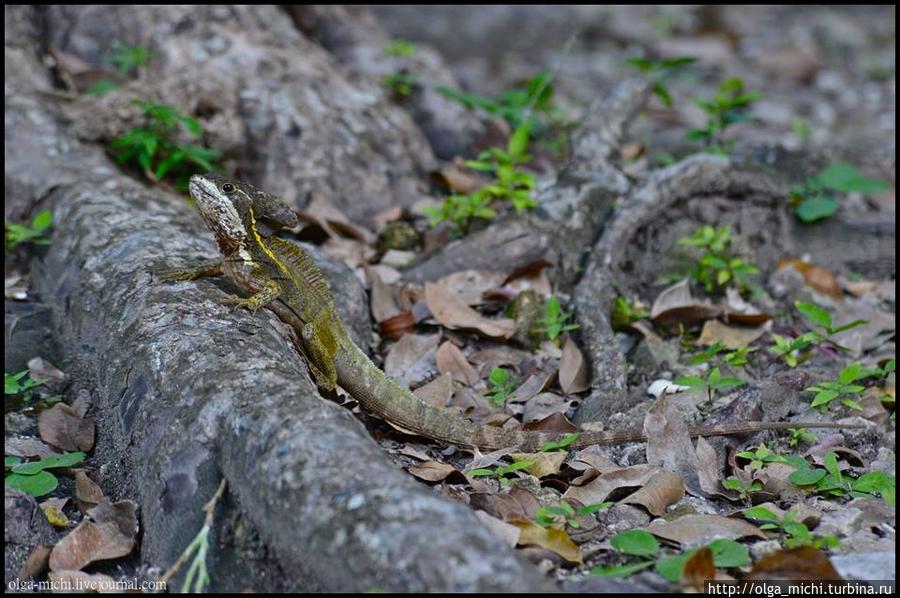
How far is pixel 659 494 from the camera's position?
4.09 m

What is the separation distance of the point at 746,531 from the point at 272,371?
1918 mm

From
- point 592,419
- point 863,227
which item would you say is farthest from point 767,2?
point 592,419

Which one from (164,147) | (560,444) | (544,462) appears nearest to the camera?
(544,462)

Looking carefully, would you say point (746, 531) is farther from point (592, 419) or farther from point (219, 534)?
point (219, 534)

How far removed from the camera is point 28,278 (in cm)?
585

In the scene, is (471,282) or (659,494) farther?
(471,282)

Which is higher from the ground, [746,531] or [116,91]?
[116,91]

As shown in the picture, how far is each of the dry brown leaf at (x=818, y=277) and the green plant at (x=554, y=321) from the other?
6.30 ft

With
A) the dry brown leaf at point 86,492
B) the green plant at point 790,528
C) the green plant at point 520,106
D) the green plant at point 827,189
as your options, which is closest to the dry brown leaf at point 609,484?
the green plant at point 790,528

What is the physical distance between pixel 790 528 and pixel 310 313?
2422 mm

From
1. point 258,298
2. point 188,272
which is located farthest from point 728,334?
point 188,272

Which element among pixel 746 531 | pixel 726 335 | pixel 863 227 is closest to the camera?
pixel 746 531

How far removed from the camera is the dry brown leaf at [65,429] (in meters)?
4.45

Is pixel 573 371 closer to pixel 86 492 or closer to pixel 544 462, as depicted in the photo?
pixel 544 462
